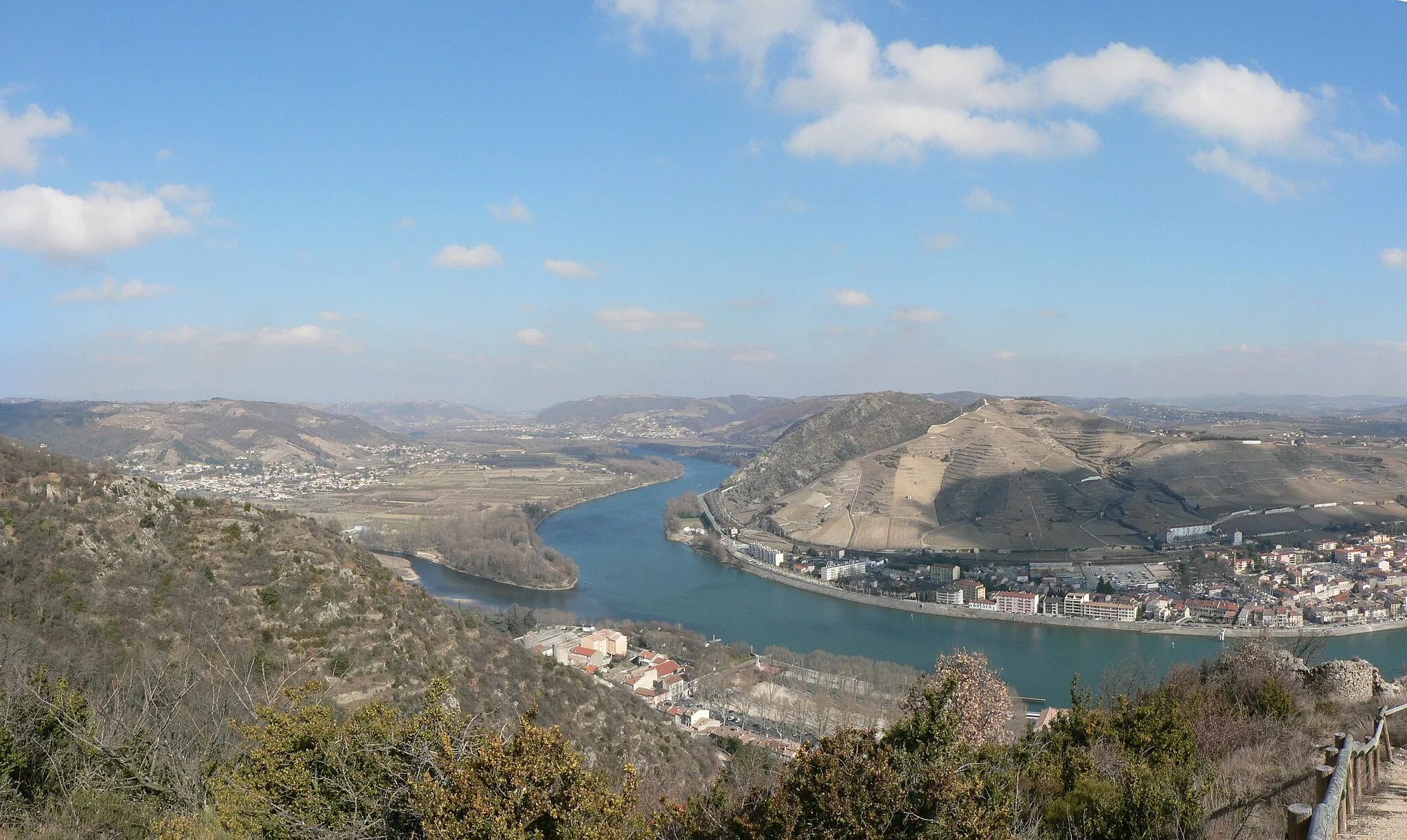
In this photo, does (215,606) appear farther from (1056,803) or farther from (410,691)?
(1056,803)

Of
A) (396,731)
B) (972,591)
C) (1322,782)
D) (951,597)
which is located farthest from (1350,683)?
(972,591)

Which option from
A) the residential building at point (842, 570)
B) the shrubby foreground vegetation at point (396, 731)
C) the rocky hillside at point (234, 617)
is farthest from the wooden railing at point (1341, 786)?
the residential building at point (842, 570)

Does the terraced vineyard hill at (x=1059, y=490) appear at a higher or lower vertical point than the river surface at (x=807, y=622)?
higher

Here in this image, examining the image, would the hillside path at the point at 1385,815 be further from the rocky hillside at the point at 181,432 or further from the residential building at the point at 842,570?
the rocky hillside at the point at 181,432

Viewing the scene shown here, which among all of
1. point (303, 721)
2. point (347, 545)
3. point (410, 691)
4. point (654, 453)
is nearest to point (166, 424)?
point (654, 453)

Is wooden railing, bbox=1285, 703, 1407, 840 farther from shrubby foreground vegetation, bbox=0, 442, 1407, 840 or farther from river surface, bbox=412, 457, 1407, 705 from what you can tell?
river surface, bbox=412, 457, 1407, 705

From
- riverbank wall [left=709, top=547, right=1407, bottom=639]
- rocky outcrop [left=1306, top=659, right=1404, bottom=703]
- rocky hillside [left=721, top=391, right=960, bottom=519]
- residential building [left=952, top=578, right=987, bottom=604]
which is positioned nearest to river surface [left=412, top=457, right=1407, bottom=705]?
riverbank wall [left=709, top=547, right=1407, bottom=639]

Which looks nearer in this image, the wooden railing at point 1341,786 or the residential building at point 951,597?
the wooden railing at point 1341,786
